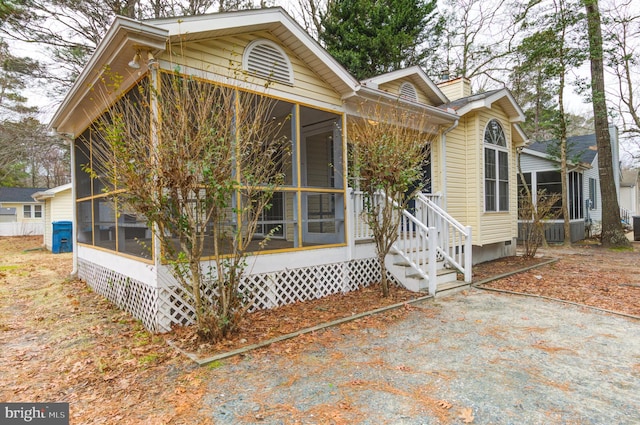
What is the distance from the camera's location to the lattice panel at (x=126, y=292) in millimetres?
4478

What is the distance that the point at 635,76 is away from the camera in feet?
49.0

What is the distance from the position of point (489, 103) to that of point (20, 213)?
31199 mm

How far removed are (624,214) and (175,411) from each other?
3446 cm

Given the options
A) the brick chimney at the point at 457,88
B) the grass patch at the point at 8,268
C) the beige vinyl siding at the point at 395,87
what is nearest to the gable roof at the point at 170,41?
the beige vinyl siding at the point at 395,87

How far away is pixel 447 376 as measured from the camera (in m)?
3.26

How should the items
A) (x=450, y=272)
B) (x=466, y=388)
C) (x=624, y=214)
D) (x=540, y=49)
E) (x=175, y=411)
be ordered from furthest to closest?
(x=624, y=214) < (x=540, y=49) < (x=450, y=272) < (x=466, y=388) < (x=175, y=411)

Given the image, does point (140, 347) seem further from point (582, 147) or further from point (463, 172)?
point (582, 147)

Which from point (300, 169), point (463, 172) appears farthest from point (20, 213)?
point (463, 172)

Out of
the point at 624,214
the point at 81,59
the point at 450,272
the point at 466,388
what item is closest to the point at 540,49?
the point at 450,272

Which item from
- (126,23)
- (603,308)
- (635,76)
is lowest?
(603,308)

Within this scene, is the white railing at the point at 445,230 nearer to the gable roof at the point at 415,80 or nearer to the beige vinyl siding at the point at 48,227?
the gable roof at the point at 415,80

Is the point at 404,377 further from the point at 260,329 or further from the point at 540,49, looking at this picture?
the point at 540,49

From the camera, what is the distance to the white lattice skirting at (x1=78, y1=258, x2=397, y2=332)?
14.4 feet

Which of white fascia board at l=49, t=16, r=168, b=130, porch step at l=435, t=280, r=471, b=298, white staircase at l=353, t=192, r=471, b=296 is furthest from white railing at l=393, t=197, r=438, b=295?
white fascia board at l=49, t=16, r=168, b=130
